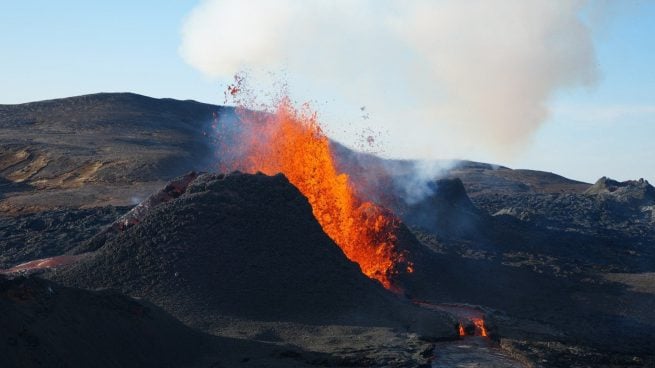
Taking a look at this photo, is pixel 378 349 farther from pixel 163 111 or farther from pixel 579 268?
pixel 163 111

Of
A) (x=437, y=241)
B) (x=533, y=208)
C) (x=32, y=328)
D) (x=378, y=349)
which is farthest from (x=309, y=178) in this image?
(x=533, y=208)

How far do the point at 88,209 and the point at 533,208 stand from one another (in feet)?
130

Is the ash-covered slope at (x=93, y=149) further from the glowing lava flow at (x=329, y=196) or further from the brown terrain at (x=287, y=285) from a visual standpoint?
the glowing lava flow at (x=329, y=196)

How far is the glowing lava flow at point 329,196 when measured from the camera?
30906mm

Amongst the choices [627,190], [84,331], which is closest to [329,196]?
[84,331]

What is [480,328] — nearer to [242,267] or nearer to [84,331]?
[242,267]

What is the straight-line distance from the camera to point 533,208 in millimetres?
67500

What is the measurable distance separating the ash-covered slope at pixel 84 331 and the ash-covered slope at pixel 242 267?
2.03 metres

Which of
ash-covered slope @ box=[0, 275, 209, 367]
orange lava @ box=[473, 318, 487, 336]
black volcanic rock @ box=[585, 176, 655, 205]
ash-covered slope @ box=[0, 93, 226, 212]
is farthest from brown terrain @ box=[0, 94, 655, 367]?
black volcanic rock @ box=[585, 176, 655, 205]

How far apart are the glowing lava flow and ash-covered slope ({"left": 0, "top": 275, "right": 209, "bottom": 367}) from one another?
12493mm

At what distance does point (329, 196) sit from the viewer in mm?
32188

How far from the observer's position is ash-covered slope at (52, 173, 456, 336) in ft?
70.8

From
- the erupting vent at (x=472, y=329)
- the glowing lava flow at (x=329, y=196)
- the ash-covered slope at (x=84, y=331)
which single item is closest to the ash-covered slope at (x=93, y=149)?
the glowing lava flow at (x=329, y=196)

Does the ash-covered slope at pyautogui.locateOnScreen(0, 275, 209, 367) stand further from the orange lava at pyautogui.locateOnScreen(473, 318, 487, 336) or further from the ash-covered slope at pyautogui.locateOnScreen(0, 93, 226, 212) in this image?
the ash-covered slope at pyautogui.locateOnScreen(0, 93, 226, 212)
